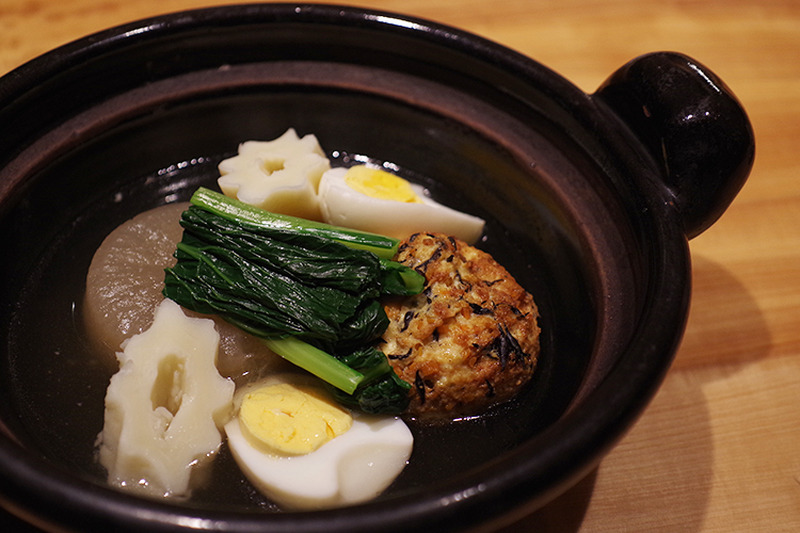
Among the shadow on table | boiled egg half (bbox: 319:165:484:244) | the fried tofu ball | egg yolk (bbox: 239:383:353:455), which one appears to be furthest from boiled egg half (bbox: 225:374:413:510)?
boiled egg half (bbox: 319:165:484:244)

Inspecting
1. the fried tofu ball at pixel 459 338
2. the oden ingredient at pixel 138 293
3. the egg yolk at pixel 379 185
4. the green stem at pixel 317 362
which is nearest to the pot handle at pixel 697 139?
the fried tofu ball at pixel 459 338

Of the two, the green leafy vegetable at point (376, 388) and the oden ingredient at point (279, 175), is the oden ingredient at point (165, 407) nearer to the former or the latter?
the green leafy vegetable at point (376, 388)

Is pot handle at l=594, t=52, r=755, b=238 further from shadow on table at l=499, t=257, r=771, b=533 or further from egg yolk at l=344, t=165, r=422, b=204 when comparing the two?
egg yolk at l=344, t=165, r=422, b=204

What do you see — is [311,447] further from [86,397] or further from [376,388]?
[86,397]

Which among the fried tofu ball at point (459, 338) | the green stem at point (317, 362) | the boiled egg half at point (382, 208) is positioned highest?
the boiled egg half at point (382, 208)

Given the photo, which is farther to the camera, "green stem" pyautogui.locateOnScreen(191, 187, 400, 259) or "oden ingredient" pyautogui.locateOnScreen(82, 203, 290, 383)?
"green stem" pyautogui.locateOnScreen(191, 187, 400, 259)
